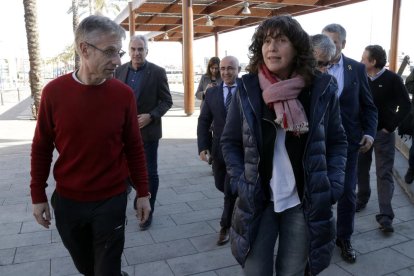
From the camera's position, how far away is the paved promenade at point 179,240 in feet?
10.3

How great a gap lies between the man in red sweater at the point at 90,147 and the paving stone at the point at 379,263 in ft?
6.45

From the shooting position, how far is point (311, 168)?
6.36 ft

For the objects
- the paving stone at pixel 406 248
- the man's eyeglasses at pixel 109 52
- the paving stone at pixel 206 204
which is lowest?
the paving stone at pixel 206 204

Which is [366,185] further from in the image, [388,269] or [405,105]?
[388,269]

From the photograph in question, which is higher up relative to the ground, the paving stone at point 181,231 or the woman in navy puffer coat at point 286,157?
the woman in navy puffer coat at point 286,157

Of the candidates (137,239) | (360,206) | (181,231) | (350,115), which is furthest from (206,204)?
(350,115)

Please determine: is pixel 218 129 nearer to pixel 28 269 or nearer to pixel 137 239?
pixel 137 239

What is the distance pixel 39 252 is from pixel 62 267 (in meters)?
0.43

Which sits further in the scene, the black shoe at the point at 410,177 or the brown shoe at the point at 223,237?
the black shoe at the point at 410,177

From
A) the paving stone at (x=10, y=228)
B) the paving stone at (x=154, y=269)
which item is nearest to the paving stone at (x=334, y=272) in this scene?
the paving stone at (x=154, y=269)

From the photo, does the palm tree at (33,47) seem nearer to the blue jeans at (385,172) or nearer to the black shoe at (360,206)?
the black shoe at (360,206)

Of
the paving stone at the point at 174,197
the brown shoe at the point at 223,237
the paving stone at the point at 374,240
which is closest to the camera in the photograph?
the paving stone at the point at 374,240

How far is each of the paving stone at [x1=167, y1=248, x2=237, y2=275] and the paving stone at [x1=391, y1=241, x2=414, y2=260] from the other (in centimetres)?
149

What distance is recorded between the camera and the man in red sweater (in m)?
1.98
